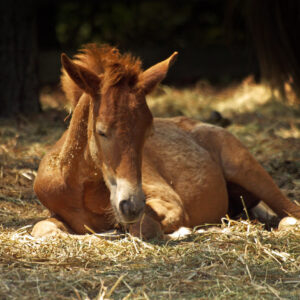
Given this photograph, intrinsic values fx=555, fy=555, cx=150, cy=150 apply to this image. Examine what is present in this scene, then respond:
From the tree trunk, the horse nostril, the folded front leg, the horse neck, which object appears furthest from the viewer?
the tree trunk

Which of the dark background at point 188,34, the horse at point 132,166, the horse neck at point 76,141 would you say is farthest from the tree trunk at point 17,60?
the horse neck at point 76,141

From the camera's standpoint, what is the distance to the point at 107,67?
3.49 meters

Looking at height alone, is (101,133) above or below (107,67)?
below

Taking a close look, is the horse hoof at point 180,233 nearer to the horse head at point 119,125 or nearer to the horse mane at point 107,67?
the horse head at point 119,125

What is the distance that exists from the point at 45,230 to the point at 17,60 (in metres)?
4.42

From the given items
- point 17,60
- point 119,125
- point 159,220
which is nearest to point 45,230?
point 159,220

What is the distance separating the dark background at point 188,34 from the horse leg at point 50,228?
13.5 feet

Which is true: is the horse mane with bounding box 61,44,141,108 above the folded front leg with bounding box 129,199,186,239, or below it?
above

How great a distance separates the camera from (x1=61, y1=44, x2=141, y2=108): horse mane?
3.41 meters

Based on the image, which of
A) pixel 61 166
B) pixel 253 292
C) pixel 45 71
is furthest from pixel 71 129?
pixel 45 71

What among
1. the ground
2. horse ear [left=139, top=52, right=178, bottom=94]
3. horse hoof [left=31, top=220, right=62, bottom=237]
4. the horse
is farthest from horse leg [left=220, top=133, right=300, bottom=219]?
horse hoof [left=31, top=220, right=62, bottom=237]

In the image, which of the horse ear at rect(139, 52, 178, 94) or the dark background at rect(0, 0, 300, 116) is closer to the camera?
the horse ear at rect(139, 52, 178, 94)

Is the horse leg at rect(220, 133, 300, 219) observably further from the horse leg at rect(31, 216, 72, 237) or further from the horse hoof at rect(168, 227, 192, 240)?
the horse leg at rect(31, 216, 72, 237)

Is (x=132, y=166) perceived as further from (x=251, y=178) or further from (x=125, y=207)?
(x=251, y=178)
